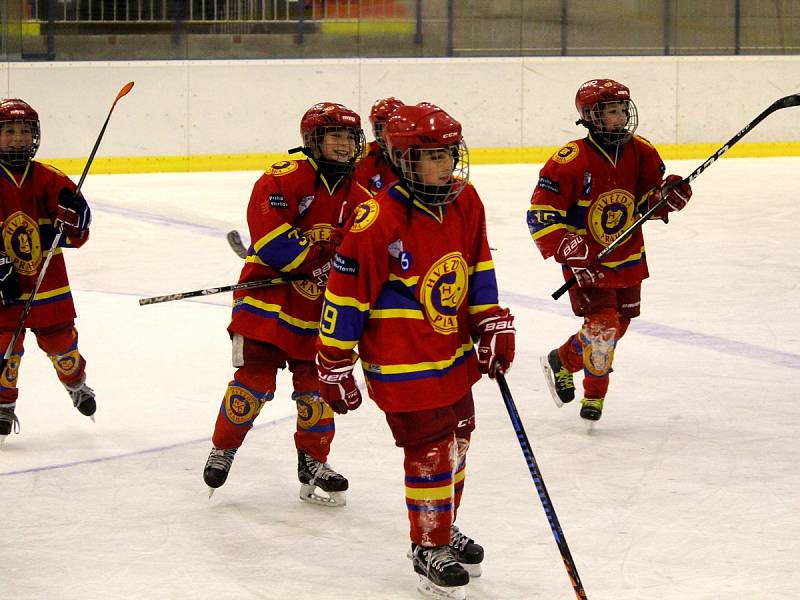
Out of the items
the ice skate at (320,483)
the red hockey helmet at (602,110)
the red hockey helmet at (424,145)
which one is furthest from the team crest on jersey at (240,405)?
the red hockey helmet at (602,110)

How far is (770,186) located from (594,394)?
285 inches

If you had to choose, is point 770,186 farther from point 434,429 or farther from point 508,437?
point 434,429

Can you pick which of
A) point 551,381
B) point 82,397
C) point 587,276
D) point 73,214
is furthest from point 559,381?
point 73,214

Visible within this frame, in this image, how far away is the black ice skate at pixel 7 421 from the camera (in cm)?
449

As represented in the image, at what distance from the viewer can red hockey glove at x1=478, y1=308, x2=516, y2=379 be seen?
317 cm

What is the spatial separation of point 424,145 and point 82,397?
6.98 feet

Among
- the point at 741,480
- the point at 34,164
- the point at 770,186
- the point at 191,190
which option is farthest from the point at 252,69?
the point at 741,480

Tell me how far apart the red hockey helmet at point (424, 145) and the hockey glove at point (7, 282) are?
1744mm

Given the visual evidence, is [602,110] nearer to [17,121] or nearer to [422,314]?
[422,314]

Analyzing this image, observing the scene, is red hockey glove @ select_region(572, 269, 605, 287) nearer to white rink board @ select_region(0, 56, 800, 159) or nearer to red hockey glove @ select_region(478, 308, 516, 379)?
red hockey glove @ select_region(478, 308, 516, 379)

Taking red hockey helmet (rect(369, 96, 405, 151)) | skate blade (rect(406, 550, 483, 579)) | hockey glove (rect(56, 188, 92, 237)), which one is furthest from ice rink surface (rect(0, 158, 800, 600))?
red hockey helmet (rect(369, 96, 405, 151))

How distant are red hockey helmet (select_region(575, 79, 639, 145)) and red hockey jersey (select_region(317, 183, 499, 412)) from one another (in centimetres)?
151

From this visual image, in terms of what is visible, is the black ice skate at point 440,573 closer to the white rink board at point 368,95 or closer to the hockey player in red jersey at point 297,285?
the hockey player in red jersey at point 297,285

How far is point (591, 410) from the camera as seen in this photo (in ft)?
15.3
